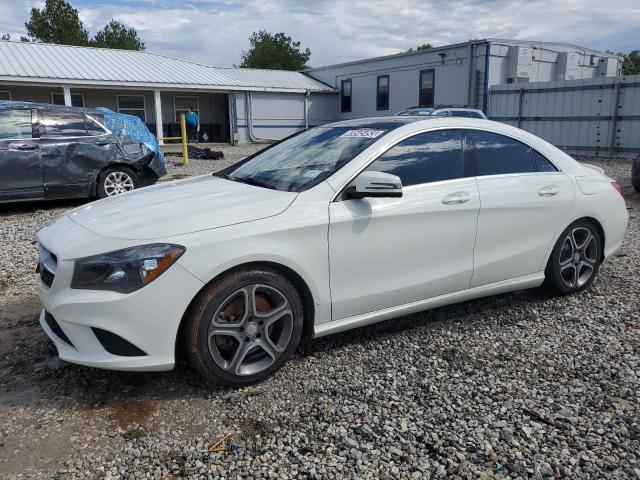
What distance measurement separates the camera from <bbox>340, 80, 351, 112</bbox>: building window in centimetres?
2988

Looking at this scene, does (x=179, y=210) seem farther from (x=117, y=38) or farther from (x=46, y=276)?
(x=117, y=38)

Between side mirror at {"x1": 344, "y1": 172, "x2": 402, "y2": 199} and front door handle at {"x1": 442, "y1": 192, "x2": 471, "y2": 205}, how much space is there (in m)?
0.53

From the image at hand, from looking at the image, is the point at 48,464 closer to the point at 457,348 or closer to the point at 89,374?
the point at 89,374

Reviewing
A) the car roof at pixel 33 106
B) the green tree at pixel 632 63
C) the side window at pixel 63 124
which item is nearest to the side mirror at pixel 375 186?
the side window at pixel 63 124

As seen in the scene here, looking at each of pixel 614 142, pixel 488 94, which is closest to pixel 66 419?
pixel 614 142

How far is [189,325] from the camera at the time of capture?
290 cm

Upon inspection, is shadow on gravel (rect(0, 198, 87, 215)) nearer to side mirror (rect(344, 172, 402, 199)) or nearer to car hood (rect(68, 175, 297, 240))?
car hood (rect(68, 175, 297, 240))

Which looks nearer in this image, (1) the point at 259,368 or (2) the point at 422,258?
(1) the point at 259,368

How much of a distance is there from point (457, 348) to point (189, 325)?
1.87 meters

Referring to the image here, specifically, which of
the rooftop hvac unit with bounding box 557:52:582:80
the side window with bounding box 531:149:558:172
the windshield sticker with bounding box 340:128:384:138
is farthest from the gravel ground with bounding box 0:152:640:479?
the rooftop hvac unit with bounding box 557:52:582:80

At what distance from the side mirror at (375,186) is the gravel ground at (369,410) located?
110 centimetres

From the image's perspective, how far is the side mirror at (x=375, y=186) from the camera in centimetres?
322

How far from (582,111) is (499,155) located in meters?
16.0

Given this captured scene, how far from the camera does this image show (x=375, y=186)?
3.24 metres
